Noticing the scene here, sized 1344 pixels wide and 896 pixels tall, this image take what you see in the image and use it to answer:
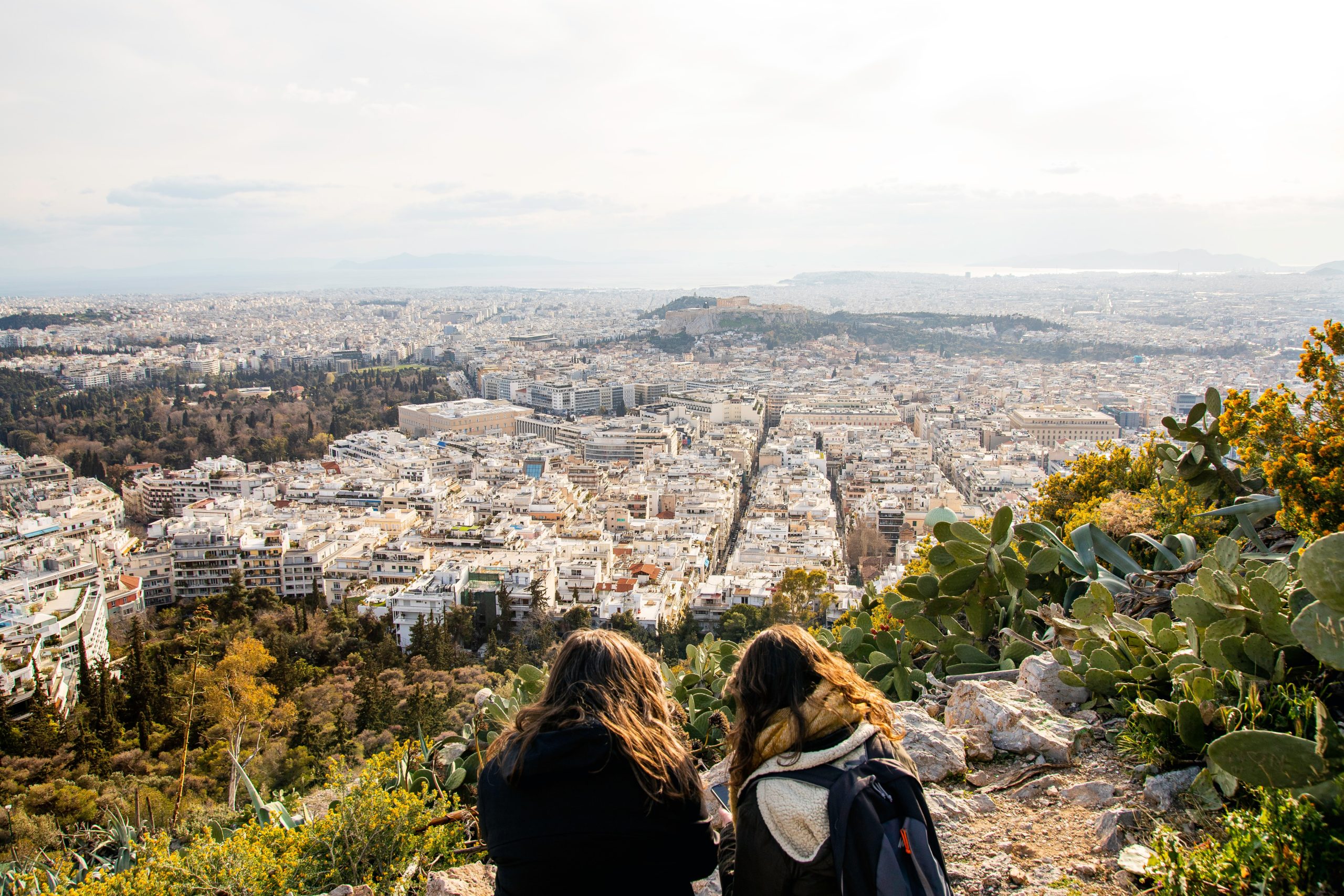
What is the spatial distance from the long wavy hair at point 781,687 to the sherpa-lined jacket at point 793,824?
0.11 feet

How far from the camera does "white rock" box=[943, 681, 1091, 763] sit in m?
2.07

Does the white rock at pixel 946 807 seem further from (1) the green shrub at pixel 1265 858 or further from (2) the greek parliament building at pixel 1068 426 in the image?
(2) the greek parliament building at pixel 1068 426

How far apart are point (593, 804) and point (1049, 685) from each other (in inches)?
58.3

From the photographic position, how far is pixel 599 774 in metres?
1.37

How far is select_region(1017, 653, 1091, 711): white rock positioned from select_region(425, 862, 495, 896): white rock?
142 centimetres

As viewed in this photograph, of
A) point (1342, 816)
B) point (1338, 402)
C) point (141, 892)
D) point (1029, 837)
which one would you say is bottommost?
point (141, 892)

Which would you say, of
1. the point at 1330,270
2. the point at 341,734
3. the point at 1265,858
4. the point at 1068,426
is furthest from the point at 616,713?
the point at 1330,270

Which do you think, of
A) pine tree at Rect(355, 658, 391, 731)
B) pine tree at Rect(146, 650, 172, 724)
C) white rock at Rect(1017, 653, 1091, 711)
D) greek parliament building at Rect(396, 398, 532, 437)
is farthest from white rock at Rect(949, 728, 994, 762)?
greek parliament building at Rect(396, 398, 532, 437)

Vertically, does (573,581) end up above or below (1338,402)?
below

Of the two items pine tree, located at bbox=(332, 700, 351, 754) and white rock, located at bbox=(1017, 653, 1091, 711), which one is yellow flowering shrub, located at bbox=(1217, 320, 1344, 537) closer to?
white rock, located at bbox=(1017, 653, 1091, 711)

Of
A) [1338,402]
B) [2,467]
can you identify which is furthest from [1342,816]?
[2,467]

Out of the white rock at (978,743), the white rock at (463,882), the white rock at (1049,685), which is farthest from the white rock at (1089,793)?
the white rock at (463,882)

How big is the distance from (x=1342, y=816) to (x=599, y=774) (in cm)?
104

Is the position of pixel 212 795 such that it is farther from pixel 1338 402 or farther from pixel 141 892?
pixel 1338 402
